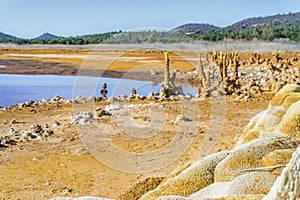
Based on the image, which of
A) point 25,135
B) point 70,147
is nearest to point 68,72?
point 25,135

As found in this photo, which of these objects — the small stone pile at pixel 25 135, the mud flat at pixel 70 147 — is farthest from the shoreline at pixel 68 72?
the small stone pile at pixel 25 135

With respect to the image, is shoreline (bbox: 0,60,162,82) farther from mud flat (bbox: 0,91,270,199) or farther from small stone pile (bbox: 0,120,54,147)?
small stone pile (bbox: 0,120,54,147)

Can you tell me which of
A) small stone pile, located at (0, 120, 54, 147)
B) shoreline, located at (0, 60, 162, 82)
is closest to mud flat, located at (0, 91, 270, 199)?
small stone pile, located at (0, 120, 54, 147)

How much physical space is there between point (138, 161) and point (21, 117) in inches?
285

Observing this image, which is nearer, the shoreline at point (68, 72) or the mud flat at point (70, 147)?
the mud flat at point (70, 147)

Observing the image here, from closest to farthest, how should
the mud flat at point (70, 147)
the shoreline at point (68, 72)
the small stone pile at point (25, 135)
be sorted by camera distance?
1. the mud flat at point (70, 147)
2. the small stone pile at point (25, 135)
3. the shoreline at point (68, 72)

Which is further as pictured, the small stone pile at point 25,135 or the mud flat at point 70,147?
the small stone pile at point 25,135

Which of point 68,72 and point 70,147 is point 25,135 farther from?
point 68,72

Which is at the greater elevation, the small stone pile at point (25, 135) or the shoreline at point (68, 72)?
the small stone pile at point (25, 135)

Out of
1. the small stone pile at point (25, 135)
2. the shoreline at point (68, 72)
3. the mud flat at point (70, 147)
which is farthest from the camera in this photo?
the shoreline at point (68, 72)

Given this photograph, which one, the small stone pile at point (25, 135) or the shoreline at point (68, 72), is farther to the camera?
the shoreline at point (68, 72)

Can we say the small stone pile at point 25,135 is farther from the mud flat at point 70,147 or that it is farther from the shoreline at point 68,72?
the shoreline at point 68,72

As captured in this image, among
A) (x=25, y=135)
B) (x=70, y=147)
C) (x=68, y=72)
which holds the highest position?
(x=25, y=135)

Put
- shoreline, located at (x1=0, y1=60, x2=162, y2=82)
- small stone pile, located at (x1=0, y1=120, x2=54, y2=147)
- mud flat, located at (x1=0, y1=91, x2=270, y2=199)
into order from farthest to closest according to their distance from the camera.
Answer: shoreline, located at (x1=0, y1=60, x2=162, y2=82) → small stone pile, located at (x1=0, y1=120, x2=54, y2=147) → mud flat, located at (x1=0, y1=91, x2=270, y2=199)
